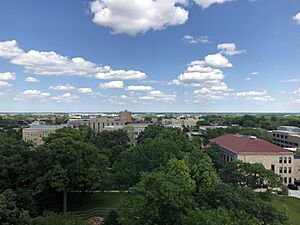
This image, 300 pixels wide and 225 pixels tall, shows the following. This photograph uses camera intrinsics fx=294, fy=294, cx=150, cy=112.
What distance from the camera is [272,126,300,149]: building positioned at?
68875mm

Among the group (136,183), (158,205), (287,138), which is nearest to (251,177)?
(136,183)

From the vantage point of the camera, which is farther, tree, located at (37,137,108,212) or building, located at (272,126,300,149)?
building, located at (272,126,300,149)

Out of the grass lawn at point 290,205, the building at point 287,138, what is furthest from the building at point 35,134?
the grass lawn at point 290,205

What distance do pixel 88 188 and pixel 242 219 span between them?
19.2m

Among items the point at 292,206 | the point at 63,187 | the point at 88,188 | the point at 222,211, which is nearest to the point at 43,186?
the point at 63,187

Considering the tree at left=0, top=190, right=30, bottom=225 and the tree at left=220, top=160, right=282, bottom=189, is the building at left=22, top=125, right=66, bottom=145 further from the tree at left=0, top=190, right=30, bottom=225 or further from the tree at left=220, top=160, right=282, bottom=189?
the tree at left=0, top=190, right=30, bottom=225

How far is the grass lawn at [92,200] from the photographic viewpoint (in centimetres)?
3133

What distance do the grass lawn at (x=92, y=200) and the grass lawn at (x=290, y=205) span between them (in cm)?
1671

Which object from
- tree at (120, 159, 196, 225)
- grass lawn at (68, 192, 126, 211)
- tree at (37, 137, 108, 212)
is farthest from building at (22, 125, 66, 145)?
tree at (120, 159, 196, 225)

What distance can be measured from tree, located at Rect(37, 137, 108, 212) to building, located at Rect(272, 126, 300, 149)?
52.7 m

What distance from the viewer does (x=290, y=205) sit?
109ft

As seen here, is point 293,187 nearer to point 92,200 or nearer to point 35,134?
point 92,200

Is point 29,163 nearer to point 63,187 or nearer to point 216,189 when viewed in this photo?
point 63,187

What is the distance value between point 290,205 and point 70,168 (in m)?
24.7
